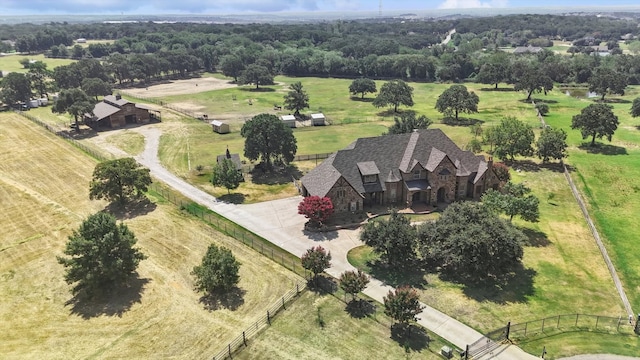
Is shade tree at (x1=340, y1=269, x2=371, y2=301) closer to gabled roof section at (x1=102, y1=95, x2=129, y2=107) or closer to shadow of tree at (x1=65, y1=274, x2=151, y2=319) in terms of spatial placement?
shadow of tree at (x1=65, y1=274, x2=151, y2=319)

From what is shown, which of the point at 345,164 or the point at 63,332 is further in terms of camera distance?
the point at 345,164

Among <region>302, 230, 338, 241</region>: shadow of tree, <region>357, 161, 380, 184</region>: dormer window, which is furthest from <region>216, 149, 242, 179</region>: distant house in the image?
<region>357, 161, 380, 184</region>: dormer window

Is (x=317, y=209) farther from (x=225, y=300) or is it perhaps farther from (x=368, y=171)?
(x=225, y=300)

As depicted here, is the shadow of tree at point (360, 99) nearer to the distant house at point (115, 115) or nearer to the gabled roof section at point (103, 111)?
the distant house at point (115, 115)

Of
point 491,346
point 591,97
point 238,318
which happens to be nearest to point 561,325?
point 491,346

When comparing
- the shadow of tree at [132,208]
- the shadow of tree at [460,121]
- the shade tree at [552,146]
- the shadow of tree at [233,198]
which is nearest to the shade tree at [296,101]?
the shadow of tree at [460,121]

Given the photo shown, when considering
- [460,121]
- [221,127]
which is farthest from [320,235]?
[460,121]

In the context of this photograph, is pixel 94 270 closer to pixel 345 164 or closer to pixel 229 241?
pixel 229 241
